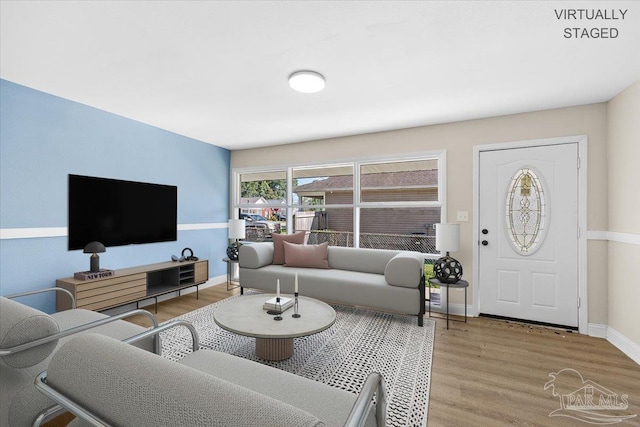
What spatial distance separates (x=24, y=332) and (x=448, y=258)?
137 inches

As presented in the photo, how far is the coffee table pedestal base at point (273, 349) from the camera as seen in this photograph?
2.34 metres

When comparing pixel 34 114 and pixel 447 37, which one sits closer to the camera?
pixel 447 37

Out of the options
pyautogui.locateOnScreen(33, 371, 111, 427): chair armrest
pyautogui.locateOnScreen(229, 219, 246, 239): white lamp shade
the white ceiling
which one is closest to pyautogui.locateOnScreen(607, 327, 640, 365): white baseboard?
the white ceiling

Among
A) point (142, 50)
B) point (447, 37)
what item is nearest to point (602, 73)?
point (447, 37)

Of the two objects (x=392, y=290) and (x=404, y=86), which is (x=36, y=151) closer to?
(x=404, y=86)

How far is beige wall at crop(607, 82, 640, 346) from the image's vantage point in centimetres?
254

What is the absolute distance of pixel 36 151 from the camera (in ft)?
9.37

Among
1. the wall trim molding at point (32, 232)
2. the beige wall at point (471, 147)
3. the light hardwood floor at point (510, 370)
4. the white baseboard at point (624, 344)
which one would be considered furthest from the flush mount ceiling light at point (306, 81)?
the white baseboard at point (624, 344)

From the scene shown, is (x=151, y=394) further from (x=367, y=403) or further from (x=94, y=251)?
(x=94, y=251)

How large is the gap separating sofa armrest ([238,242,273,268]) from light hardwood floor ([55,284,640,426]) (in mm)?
1151

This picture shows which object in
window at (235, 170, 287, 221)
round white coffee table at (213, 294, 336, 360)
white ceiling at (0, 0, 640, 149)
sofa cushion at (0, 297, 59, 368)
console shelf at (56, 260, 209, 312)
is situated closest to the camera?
sofa cushion at (0, 297, 59, 368)

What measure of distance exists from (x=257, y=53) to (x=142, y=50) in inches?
33.6

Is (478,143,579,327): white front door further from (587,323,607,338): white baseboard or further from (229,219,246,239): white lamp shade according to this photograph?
(229,219,246,239): white lamp shade

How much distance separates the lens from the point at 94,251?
2.99m
